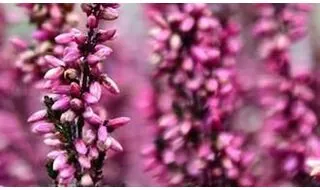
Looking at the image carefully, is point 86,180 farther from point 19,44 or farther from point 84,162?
point 19,44

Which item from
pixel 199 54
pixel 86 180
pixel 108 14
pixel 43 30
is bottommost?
pixel 86 180

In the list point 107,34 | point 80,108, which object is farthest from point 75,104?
point 107,34

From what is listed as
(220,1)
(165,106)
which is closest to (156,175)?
(165,106)

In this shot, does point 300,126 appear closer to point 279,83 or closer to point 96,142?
point 279,83

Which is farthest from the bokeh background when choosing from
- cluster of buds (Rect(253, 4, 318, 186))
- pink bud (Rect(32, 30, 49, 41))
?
pink bud (Rect(32, 30, 49, 41))

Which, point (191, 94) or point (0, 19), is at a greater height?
point (0, 19)

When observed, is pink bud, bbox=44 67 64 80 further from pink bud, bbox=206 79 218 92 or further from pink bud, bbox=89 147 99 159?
pink bud, bbox=206 79 218 92
